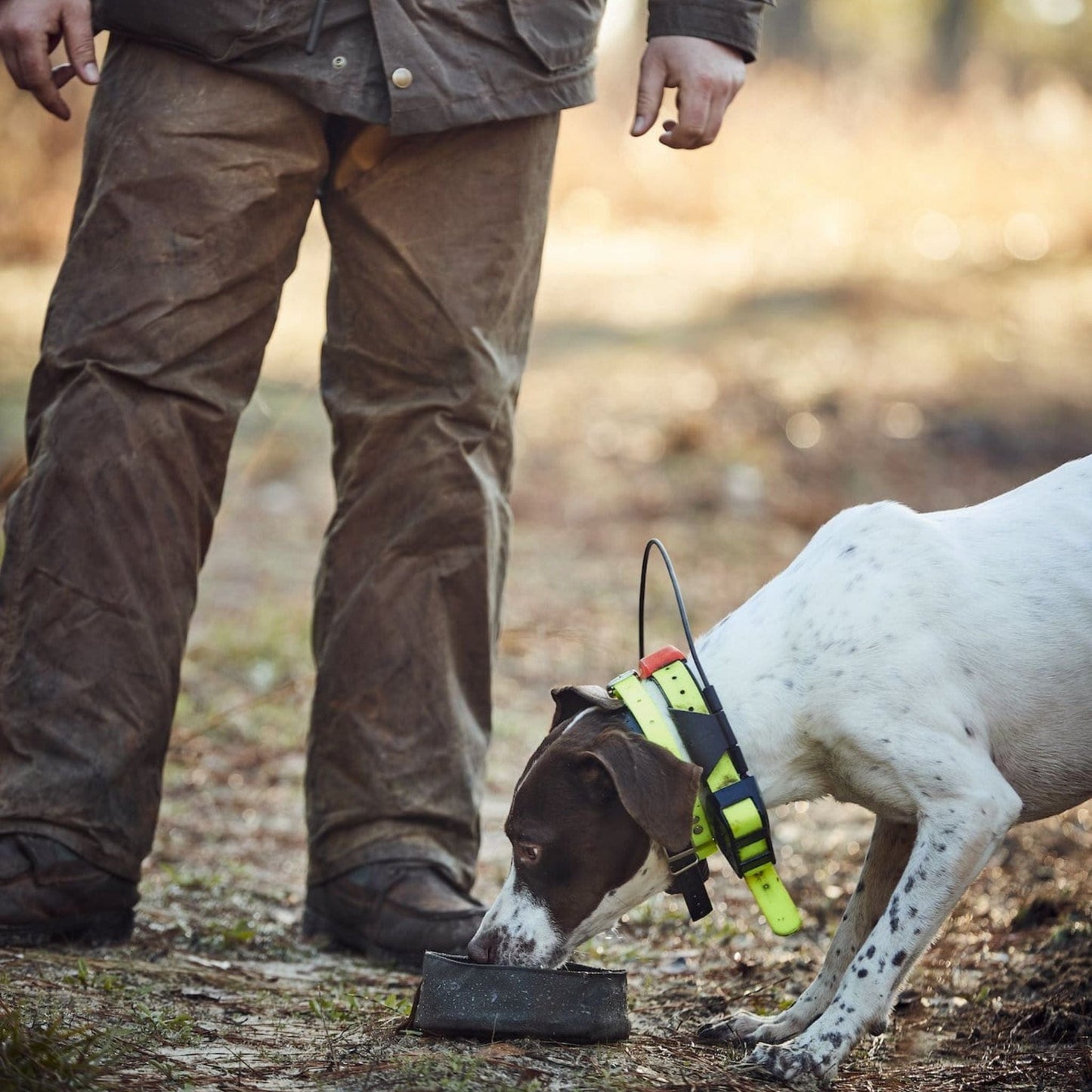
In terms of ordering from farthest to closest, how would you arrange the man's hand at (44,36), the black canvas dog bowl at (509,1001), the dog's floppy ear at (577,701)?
the man's hand at (44,36) → the dog's floppy ear at (577,701) → the black canvas dog bowl at (509,1001)

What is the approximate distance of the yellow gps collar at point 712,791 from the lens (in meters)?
2.55

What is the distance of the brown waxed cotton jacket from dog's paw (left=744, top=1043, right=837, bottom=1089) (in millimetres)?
1920

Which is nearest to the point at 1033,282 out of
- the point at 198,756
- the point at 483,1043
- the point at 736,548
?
the point at 736,548

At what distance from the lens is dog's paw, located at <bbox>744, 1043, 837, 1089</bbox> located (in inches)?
97.2

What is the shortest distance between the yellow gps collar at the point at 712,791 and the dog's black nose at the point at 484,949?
1.17ft

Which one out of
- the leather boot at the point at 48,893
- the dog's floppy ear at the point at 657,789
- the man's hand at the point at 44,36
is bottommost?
the leather boot at the point at 48,893

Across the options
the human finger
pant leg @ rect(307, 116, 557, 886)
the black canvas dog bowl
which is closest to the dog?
the black canvas dog bowl

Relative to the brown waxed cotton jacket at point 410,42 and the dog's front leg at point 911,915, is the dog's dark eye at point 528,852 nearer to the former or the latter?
the dog's front leg at point 911,915

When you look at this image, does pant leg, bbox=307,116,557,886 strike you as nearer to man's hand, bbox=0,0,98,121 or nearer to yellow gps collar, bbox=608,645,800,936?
man's hand, bbox=0,0,98,121

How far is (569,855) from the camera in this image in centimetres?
262

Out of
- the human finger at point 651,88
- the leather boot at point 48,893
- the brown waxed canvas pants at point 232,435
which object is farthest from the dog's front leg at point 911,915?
the human finger at point 651,88

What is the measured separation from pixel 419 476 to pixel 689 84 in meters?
1.05

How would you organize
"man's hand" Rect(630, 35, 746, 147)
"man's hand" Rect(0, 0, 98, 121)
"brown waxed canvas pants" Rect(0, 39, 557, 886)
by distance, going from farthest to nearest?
"man's hand" Rect(630, 35, 746, 147)
"brown waxed canvas pants" Rect(0, 39, 557, 886)
"man's hand" Rect(0, 0, 98, 121)

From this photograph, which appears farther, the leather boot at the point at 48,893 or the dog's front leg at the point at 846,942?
the leather boot at the point at 48,893
